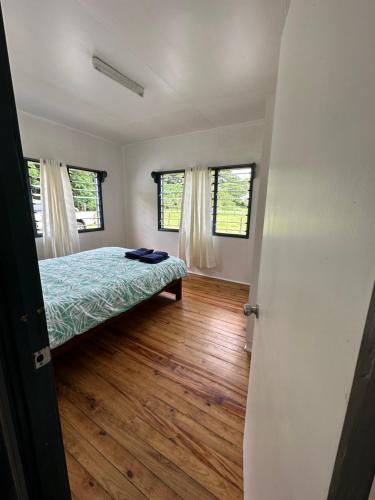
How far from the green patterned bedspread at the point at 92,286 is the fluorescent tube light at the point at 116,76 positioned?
194 cm

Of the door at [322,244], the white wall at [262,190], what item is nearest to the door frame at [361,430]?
the door at [322,244]

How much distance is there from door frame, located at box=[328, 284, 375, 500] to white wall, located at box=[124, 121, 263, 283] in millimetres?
3374

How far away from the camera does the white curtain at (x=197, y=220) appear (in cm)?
352

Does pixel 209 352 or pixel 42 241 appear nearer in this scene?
pixel 209 352

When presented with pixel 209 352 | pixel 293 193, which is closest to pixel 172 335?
pixel 209 352

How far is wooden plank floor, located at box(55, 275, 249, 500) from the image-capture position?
3.42 feet

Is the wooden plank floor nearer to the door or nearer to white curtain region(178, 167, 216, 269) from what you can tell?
the door

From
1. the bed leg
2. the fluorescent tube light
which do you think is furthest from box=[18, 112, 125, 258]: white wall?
the bed leg

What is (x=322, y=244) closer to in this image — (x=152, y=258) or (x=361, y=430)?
(x=361, y=430)

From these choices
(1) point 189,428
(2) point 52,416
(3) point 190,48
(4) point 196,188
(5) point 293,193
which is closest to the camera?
(5) point 293,193

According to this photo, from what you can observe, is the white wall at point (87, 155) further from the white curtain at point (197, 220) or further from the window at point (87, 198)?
the white curtain at point (197, 220)

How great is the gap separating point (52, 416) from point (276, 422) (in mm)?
675

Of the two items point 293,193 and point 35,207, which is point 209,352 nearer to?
point 293,193

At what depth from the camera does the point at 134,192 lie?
14.4 ft
